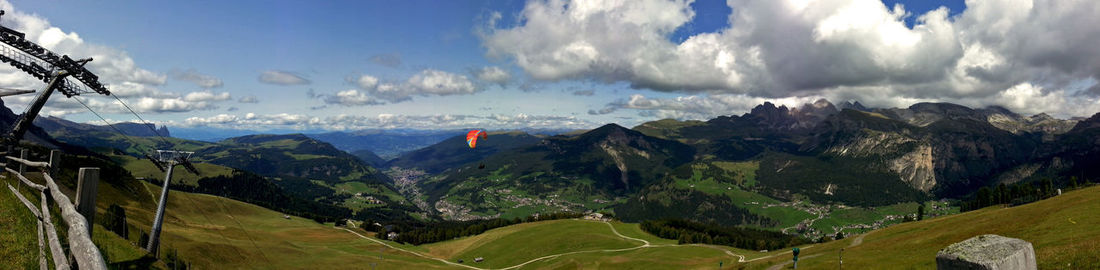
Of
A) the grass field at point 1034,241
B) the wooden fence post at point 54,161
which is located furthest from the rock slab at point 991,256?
the grass field at point 1034,241

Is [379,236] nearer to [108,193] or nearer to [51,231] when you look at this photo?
[108,193]

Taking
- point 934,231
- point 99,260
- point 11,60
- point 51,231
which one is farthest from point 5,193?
point 934,231

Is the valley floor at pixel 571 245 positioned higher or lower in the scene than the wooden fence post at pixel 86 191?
lower

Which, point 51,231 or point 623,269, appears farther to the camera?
point 623,269

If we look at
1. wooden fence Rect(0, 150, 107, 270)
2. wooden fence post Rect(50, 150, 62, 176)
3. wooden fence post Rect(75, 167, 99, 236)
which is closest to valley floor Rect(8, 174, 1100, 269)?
wooden fence post Rect(50, 150, 62, 176)

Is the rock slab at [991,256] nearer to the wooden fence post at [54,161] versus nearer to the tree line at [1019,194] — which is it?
the wooden fence post at [54,161]

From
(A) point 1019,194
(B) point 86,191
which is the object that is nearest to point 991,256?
(B) point 86,191

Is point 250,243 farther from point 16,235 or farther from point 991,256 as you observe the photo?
point 991,256

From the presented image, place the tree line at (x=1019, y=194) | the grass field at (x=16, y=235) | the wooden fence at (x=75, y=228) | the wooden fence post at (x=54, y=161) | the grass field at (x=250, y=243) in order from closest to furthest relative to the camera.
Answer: the wooden fence at (x=75, y=228) < the grass field at (x=16, y=235) < the wooden fence post at (x=54, y=161) < the grass field at (x=250, y=243) < the tree line at (x=1019, y=194)
